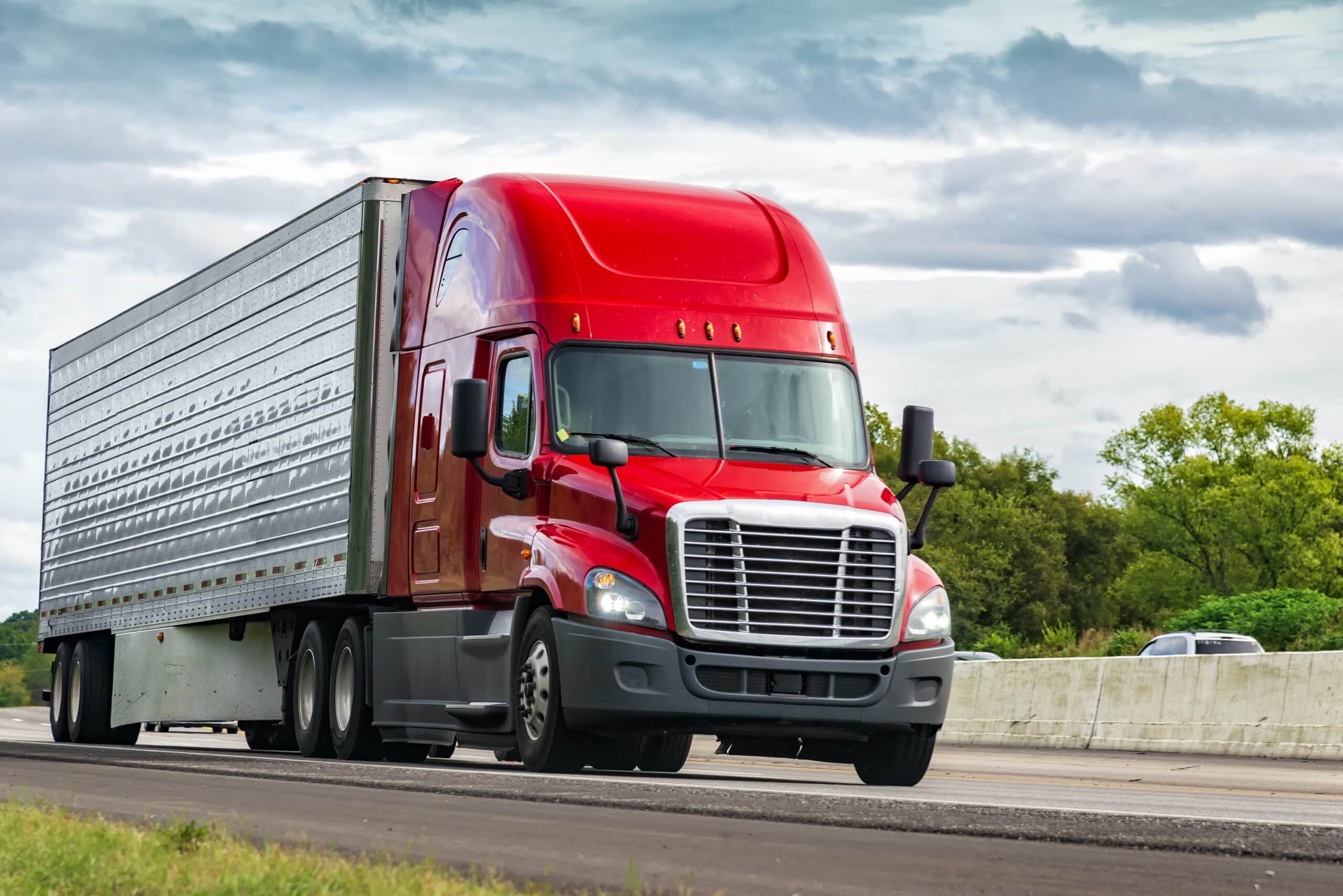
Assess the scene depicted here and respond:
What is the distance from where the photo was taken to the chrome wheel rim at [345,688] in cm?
1684

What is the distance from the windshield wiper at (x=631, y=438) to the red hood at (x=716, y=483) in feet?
0.36

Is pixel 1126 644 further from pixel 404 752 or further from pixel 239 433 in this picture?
pixel 404 752

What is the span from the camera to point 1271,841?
8414 mm

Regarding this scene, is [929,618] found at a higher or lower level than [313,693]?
higher

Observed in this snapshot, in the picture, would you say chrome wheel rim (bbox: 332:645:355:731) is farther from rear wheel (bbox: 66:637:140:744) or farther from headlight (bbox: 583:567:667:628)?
rear wheel (bbox: 66:637:140:744)

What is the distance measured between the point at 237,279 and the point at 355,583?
15.1 feet

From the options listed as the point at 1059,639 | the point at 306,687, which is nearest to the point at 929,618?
the point at 306,687

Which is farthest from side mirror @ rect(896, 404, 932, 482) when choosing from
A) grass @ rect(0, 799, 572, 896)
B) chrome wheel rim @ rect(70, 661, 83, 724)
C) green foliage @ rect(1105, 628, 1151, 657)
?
green foliage @ rect(1105, 628, 1151, 657)

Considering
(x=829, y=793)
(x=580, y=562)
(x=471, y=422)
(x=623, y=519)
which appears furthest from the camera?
(x=471, y=422)

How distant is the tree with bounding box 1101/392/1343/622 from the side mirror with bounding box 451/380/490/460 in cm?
8075

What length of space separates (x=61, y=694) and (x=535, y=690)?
14.2 metres

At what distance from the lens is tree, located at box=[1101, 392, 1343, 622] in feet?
303

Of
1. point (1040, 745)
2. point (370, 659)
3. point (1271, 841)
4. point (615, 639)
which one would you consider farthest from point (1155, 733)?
point (1271, 841)

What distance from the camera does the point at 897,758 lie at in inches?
550
